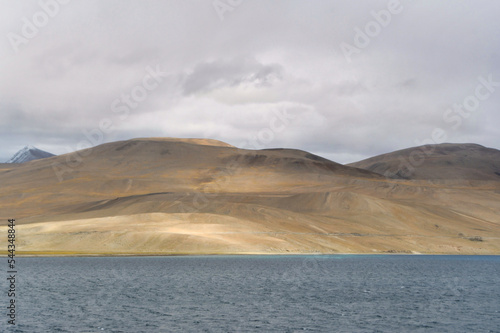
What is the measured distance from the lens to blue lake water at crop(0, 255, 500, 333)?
49.2 m

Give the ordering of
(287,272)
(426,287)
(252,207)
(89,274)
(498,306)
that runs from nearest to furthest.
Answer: (498,306), (426,287), (89,274), (287,272), (252,207)

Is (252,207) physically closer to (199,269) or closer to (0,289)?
(199,269)

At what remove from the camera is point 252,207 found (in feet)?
643

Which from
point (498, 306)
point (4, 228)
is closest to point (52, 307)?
point (498, 306)

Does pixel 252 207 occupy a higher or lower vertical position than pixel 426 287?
higher

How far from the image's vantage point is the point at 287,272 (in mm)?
99625

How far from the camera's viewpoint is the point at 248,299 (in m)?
63.9

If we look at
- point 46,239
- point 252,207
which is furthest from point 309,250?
point 46,239

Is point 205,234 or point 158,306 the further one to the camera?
point 205,234

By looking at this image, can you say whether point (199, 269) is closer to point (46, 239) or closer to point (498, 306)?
point (498, 306)

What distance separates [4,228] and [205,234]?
56.4 m

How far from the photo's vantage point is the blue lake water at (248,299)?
4916 cm

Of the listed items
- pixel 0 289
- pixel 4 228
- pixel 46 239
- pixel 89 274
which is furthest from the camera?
pixel 4 228

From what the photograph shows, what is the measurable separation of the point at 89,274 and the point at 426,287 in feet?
161
